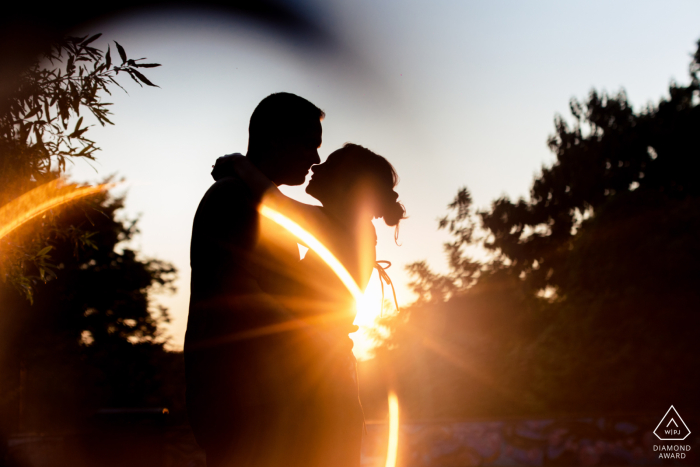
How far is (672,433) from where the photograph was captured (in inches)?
378

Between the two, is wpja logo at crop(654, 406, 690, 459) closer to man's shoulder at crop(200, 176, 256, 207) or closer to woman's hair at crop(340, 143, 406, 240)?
woman's hair at crop(340, 143, 406, 240)

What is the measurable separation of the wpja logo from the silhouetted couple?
34.2ft

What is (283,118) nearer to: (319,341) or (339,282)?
(339,282)

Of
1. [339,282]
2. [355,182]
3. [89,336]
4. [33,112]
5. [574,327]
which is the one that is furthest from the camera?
[89,336]

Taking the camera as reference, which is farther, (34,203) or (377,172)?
(34,203)

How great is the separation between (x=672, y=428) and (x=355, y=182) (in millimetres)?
10506

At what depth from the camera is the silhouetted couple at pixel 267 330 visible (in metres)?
1.42

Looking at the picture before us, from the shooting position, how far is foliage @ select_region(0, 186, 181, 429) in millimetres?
18016

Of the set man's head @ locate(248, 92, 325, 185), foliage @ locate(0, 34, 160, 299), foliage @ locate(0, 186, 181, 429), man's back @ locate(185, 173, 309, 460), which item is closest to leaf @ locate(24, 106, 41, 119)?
foliage @ locate(0, 34, 160, 299)

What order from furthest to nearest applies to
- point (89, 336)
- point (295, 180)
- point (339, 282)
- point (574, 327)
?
point (89, 336), point (574, 327), point (295, 180), point (339, 282)

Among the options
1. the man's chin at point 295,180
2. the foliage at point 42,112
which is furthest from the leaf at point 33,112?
the man's chin at point 295,180

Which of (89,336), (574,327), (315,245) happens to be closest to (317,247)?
(315,245)

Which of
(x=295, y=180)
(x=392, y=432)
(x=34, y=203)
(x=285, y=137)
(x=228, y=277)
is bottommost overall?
(x=392, y=432)

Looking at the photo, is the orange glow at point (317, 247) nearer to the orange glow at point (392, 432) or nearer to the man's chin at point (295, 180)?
the man's chin at point (295, 180)
